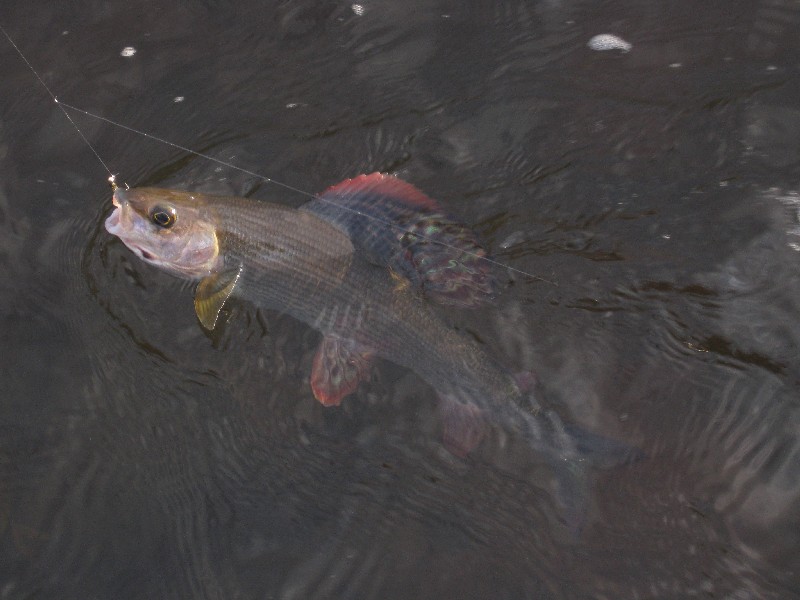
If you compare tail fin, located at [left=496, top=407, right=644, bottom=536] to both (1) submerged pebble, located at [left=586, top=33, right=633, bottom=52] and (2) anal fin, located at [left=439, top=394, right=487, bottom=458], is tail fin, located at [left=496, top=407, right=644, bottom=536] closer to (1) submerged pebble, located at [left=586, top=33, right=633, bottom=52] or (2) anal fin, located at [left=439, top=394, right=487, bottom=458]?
(2) anal fin, located at [left=439, top=394, right=487, bottom=458]

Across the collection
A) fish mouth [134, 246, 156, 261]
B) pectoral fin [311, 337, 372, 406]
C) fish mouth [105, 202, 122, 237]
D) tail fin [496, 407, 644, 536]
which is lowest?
tail fin [496, 407, 644, 536]

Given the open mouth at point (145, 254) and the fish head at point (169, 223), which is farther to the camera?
the open mouth at point (145, 254)

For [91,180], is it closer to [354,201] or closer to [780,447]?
[354,201]

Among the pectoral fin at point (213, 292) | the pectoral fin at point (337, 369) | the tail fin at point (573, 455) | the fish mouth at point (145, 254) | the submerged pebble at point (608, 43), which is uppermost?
the submerged pebble at point (608, 43)

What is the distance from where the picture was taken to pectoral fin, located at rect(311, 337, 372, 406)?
3746 mm

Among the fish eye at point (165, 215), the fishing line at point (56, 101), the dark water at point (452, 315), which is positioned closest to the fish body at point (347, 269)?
the fish eye at point (165, 215)

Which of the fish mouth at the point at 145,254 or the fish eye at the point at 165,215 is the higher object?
the fish eye at the point at 165,215

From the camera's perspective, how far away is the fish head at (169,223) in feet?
12.1

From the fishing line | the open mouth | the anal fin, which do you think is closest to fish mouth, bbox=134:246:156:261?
the open mouth

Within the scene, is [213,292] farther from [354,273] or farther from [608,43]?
[608,43]

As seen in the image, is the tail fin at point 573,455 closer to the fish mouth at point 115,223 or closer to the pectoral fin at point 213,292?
the pectoral fin at point 213,292

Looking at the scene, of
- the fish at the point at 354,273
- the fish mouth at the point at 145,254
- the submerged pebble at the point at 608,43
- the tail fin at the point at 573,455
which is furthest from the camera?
the submerged pebble at the point at 608,43

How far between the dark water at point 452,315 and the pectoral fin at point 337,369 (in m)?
0.14

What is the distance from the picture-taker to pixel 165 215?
3695mm
